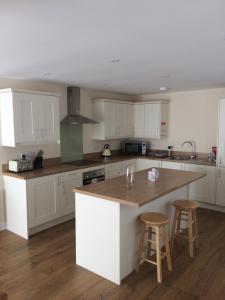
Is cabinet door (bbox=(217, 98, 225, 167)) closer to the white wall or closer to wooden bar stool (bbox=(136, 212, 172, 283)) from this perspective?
the white wall

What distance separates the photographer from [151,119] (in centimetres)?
584

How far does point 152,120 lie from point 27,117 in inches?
119

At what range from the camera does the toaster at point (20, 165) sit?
3.81m

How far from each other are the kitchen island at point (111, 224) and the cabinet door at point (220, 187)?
195 cm

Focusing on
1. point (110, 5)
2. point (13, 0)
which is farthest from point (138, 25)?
point (13, 0)

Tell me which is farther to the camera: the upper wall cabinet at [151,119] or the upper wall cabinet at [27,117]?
the upper wall cabinet at [151,119]

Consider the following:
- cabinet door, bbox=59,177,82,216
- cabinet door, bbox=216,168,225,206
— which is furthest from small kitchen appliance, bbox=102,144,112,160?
cabinet door, bbox=216,168,225,206

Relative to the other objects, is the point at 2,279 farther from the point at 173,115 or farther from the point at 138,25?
the point at 173,115

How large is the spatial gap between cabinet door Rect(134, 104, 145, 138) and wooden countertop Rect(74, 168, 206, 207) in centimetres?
252

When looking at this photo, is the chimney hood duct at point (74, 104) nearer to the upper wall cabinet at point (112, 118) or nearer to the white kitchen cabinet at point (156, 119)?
the upper wall cabinet at point (112, 118)

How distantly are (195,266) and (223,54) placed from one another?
2426 millimetres

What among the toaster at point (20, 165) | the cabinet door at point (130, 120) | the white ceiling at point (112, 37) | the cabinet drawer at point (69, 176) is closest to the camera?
the white ceiling at point (112, 37)

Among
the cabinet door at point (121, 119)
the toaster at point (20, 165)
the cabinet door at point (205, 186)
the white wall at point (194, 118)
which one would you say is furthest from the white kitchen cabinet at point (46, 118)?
the white wall at point (194, 118)

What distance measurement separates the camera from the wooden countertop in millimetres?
2484
